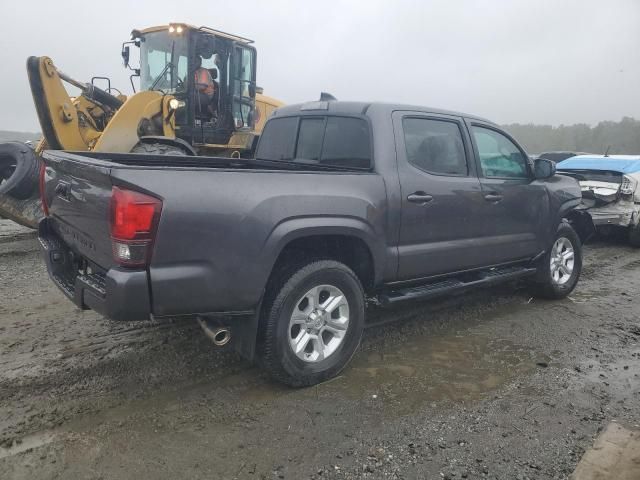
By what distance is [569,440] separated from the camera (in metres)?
2.87

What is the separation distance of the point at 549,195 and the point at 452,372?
2492mm

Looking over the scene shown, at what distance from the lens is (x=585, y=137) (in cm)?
3075

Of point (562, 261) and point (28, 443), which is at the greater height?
point (562, 261)

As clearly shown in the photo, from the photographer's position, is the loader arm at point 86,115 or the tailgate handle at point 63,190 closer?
the tailgate handle at point 63,190

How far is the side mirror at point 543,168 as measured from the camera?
4992 mm

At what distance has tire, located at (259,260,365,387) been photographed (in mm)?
3176

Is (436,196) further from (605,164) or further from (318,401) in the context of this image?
(605,164)

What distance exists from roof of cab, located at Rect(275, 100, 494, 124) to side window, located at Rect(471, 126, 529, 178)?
21 cm

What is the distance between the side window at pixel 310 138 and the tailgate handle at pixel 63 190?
6.24 ft

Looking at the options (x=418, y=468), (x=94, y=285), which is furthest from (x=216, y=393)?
(x=418, y=468)

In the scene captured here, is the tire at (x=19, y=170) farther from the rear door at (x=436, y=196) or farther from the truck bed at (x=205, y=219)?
the rear door at (x=436, y=196)

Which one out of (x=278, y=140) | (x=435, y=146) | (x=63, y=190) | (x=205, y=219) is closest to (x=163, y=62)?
(x=278, y=140)

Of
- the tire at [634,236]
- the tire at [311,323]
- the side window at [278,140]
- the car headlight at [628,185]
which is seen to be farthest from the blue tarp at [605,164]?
the tire at [311,323]

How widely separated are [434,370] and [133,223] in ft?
7.83
